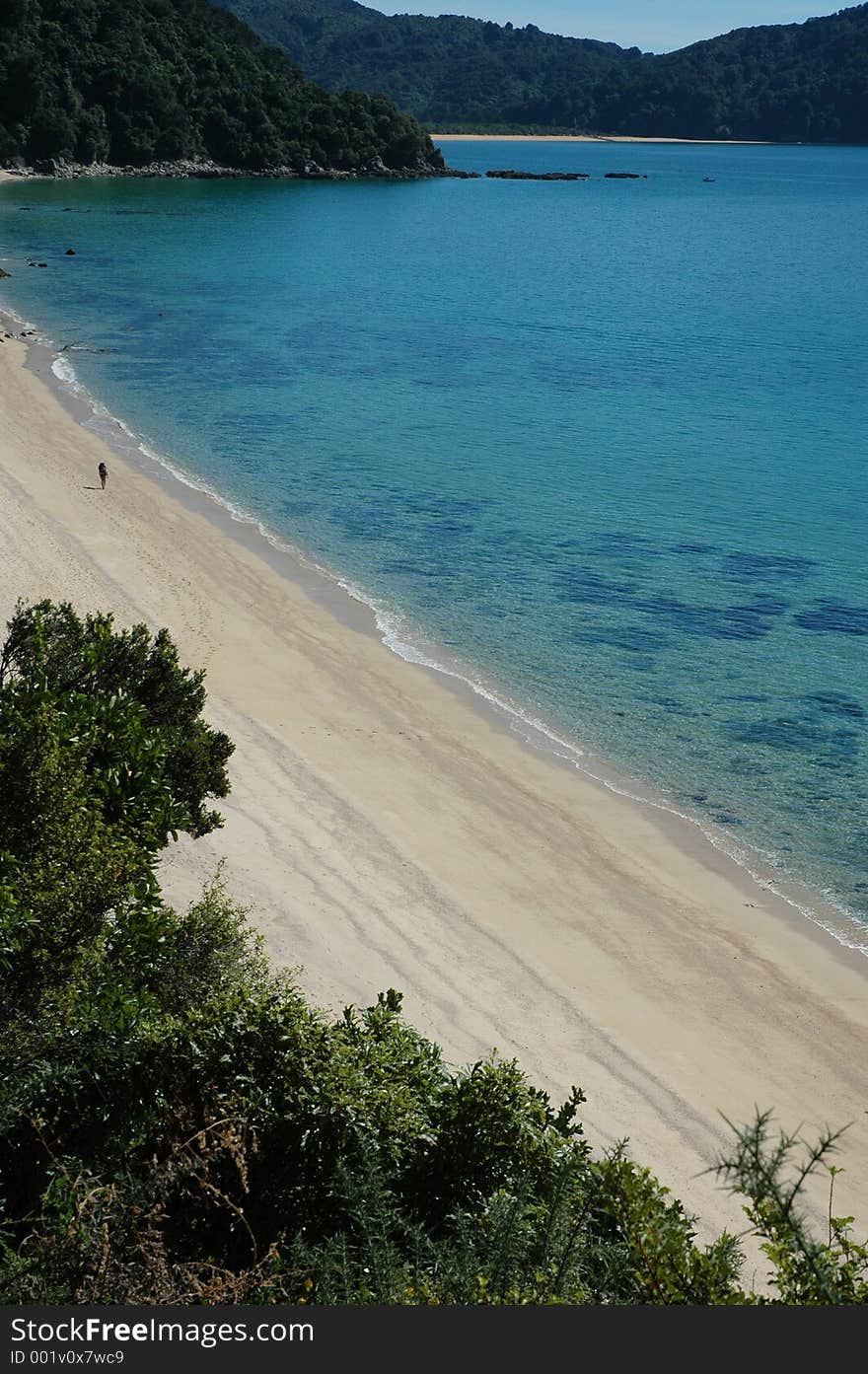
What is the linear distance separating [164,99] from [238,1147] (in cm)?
16394

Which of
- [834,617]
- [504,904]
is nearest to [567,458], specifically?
[834,617]

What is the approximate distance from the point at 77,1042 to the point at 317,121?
17918 cm

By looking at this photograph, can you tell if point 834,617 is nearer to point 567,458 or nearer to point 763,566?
point 763,566

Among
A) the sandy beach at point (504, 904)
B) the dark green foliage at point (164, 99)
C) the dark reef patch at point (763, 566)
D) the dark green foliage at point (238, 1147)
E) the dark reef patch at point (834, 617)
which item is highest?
the dark green foliage at point (164, 99)

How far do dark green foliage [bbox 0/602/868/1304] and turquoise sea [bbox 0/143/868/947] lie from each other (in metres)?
10.7

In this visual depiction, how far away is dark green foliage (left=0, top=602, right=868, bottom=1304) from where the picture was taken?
7.31 metres

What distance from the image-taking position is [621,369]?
194ft

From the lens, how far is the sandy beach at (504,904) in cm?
1393

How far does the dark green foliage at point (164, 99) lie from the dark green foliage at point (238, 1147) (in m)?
147

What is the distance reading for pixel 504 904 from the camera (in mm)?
17219

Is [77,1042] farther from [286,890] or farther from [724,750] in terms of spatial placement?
[724,750]

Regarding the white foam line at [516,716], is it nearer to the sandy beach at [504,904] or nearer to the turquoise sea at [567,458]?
the turquoise sea at [567,458]

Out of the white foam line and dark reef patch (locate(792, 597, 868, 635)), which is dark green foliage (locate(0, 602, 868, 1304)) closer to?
the white foam line

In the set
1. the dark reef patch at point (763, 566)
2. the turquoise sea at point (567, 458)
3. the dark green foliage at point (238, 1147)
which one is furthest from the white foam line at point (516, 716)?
the dark reef patch at point (763, 566)
